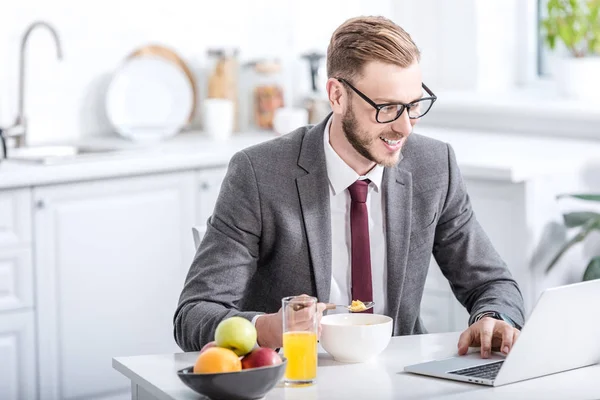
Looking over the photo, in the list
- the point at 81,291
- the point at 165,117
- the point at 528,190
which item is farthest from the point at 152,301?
the point at 528,190

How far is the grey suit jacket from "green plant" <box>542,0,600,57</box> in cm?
180

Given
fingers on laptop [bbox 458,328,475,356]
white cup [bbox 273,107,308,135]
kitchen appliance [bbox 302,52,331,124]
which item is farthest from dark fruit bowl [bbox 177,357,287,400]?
kitchen appliance [bbox 302,52,331,124]

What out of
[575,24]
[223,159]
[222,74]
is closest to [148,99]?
[222,74]

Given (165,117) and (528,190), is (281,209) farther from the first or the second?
(165,117)

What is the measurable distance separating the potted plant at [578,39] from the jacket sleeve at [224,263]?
2122 mm

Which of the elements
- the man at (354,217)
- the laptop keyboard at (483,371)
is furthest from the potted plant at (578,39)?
the laptop keyboard at (483,371)

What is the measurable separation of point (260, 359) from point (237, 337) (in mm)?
48

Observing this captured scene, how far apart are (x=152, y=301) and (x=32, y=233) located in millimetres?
508

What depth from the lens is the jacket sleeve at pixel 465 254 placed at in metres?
2.28

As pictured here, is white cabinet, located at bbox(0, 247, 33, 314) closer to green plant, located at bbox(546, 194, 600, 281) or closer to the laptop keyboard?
green plant, located at bbox(546, 194, 600, 281)

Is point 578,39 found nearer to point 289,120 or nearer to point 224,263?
point 289,120

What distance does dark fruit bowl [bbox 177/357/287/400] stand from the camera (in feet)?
5.10

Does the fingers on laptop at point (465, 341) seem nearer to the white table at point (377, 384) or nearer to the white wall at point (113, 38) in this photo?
the white table at point (377, 384)

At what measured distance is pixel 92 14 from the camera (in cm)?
403
